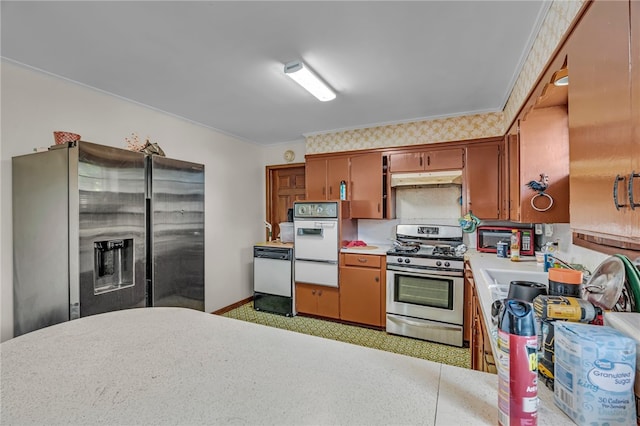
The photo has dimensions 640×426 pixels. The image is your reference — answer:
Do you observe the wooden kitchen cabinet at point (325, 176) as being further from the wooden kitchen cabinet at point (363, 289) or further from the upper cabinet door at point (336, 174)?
the wooden kitchen cabinet at point (363, 289)

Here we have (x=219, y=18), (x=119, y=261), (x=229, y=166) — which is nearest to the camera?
(x=219, y=18)

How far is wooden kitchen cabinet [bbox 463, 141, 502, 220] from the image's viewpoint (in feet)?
9.80

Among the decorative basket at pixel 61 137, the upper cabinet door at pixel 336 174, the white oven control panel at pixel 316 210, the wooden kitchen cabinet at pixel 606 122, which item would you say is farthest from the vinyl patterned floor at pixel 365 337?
the decorative basket at pixel 61 137

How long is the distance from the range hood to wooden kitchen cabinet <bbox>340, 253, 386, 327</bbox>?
1.00 metres

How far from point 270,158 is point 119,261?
115 inches

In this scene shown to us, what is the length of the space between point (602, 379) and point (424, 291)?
247cm

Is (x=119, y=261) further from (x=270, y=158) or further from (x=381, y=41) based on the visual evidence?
(x=270, y=158)

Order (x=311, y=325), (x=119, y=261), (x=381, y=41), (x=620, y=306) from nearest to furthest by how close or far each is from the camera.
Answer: (x=620, y=306)
(x=381, y=41)
(x=119, y=261)
(x=311, y=325)

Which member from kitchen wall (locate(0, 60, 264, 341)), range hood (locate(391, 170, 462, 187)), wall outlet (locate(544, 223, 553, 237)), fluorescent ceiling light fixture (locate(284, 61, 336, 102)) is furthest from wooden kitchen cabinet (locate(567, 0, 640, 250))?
kitchen wall (locate(0, 60, 264, 341))

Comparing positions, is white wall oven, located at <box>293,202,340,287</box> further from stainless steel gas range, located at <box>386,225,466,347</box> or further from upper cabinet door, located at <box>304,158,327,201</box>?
stainless steel gas range, located at <box>386,225,466,347</box>

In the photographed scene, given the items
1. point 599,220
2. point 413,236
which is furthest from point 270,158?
point 599,220

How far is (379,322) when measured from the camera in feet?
10.4

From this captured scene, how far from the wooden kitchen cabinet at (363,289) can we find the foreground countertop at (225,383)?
7.50 feet

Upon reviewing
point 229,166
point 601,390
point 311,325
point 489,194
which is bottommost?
point 311,325
